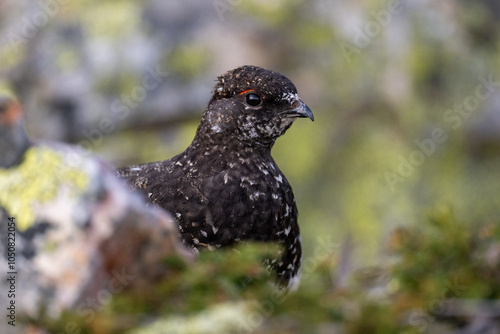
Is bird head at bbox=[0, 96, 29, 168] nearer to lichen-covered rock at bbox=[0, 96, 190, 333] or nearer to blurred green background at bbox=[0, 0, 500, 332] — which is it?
lichen-covered rock at bbox=[0, 96, 190, 333]

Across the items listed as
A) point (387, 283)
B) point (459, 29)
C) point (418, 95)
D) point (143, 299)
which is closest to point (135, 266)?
point (143, 299)

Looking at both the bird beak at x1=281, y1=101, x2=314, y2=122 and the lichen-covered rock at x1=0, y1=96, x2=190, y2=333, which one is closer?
the lichen-covered rock at x1=0, y1=96, x2=190, y2=333

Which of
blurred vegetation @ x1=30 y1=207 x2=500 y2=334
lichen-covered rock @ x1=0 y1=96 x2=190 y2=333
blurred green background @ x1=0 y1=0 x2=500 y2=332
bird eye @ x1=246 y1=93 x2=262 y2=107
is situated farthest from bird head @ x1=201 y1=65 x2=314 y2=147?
blurred green background @ x1=0 y1=0 x2=500 y2=332

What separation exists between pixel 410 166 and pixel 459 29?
3.08 meters

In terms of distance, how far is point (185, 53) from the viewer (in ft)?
39.1

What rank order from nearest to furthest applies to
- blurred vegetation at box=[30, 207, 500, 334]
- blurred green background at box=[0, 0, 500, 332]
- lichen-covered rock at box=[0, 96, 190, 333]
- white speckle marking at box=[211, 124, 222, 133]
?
blurred vegetation at box=[30, 207, 500, 334] < lichen-covered rock at box=[0, 96, 190, 333] < white speckle marking at box=[211, 124, 222, 133] < blurred green background at box=[0, 0, 500, 332]

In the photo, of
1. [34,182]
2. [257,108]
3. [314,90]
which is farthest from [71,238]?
[314,90]

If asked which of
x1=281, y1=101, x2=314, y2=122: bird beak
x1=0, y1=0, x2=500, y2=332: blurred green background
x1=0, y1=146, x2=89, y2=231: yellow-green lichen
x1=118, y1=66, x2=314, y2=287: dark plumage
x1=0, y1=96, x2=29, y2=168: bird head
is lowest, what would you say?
x1=0, y1=146, x2=89, y2=231: yellow-green lichen

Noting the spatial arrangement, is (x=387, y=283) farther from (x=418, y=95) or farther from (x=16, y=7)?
(x=16, y=7)

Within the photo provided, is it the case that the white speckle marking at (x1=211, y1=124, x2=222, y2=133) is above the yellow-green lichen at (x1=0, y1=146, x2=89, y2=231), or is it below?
above

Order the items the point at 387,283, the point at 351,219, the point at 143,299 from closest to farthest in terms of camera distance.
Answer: the point at 143,299 < the point at 387,283 < the point at 351,219

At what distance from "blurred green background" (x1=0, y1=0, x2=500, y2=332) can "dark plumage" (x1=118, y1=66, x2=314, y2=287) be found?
599 centimetres

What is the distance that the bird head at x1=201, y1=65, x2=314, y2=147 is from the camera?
5.40 m

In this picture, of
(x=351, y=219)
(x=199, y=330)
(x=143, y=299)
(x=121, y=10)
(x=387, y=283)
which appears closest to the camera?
(x=199, y=330)
